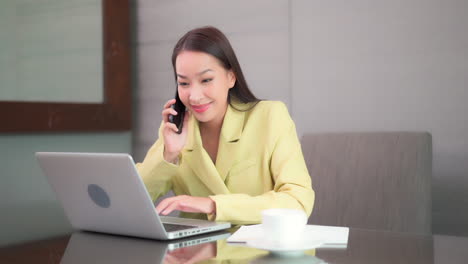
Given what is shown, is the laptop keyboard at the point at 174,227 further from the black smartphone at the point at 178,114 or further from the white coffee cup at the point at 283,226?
the black smartphone at the point at 178,114

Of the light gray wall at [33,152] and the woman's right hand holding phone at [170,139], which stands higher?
the woman's right hand holding phone at [170,139]

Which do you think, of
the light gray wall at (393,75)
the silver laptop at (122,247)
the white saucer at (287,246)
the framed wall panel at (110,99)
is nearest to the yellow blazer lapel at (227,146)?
the silver laptop at (122,247)

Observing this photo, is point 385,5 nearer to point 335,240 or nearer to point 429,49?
point 429,49

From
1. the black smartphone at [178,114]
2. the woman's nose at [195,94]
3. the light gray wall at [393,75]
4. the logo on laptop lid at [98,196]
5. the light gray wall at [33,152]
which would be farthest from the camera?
the light gray wall at [33,152]

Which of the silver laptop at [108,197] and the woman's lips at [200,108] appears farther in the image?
the woman's lips at [200,108]

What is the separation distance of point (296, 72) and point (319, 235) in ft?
6.18

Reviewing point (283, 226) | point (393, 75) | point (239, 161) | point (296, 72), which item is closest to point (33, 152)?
point (296, 72)

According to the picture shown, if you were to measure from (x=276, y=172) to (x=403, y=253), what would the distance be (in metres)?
0.72

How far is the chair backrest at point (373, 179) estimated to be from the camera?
2037mm

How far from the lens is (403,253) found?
1.21m

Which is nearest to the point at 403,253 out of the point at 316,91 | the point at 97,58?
the point at 316,91

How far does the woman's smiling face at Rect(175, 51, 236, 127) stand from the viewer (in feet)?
6.09

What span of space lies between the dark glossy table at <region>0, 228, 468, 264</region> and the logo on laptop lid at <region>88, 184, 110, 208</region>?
0.09m

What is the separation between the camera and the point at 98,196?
1.43m
